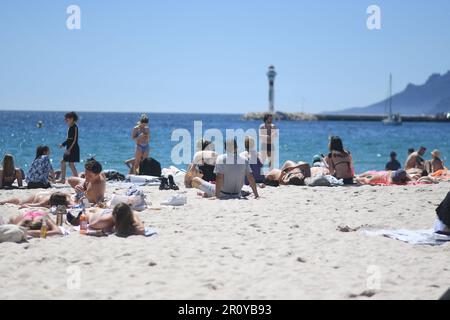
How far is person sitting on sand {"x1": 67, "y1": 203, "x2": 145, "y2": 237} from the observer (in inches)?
245

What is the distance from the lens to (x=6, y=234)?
19.1 feet

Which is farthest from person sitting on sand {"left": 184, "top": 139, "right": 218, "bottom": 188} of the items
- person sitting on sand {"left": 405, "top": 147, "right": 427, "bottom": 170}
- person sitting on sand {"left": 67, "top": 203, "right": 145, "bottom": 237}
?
person sitting on sand {"left": 405, "top": 147, "right": 427, "bottom": 170}

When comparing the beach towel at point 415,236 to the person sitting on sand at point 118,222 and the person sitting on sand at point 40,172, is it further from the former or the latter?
the person sitting on sand at point 40,172

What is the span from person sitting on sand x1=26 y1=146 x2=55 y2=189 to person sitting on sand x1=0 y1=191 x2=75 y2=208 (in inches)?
75.1

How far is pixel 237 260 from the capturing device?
5.23m

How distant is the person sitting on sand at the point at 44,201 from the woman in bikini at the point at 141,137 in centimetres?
362

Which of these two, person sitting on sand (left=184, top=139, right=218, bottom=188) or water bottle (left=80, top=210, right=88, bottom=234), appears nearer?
water bottle (left=80, top=210, right=88, bottom=234)

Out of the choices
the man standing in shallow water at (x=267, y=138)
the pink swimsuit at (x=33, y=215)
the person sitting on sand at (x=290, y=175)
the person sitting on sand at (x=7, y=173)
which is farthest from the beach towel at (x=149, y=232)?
the man standing in shallow water at (x=267, y=138)

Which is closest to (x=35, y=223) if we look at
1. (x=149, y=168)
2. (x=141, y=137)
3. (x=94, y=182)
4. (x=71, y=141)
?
(x=94, y=182)

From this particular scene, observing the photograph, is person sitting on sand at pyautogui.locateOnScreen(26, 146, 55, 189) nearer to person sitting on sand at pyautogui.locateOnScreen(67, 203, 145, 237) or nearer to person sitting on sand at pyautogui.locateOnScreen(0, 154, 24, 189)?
person sitting on sand at pyautogui.locateOnScreen(0, 154, 24, 189)

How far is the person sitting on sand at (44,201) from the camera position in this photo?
25.1 ft
